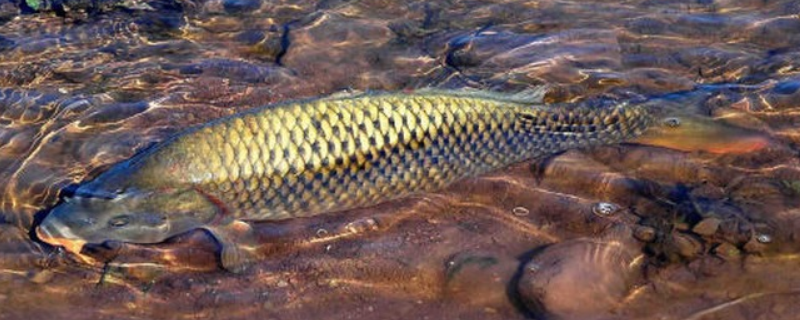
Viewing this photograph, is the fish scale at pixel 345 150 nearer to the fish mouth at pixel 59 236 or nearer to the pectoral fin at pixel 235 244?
the pectoral fin at pixel 235 244

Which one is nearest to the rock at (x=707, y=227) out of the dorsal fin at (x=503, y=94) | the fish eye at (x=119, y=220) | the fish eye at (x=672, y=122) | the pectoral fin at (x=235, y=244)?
the fish eye at (x=672, y=122)

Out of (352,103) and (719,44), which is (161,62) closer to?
(352,103)

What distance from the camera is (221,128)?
487cm

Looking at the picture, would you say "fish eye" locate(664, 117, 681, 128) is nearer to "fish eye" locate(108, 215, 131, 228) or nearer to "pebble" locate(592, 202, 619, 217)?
"pebble" locate(592, 202, 619, 217)

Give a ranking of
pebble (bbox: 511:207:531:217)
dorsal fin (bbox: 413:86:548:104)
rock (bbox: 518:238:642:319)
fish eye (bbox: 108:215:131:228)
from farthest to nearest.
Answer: dorsal fin (bbox: 413:86:548:104) → pebble (bbox: 511:207:531:217) → fish eye (bbox: 108:215:131:228) → rock (bbox: 518:238:642:319)

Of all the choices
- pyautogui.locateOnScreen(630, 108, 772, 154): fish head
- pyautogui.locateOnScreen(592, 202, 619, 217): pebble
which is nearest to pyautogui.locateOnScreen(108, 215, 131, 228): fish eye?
pyautogui.locateOnScreen(592, 202, 619, 217): pebble

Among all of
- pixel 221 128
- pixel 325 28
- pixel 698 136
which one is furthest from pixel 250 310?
pixel 325 28

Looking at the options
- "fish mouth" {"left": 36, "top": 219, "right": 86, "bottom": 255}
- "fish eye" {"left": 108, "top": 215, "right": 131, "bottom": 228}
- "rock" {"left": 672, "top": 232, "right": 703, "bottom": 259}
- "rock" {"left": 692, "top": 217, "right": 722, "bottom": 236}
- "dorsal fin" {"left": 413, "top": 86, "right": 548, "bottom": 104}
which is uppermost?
"dorsal fin" {"left": 413, "top": 86, "right": 548, "bottom": 104}

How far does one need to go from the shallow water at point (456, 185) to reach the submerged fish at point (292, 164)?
0.15 meters

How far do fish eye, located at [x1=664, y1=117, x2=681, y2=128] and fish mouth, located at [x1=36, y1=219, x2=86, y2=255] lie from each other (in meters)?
3.78

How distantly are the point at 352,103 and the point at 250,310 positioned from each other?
140cm

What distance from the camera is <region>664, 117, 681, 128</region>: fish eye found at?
211 inches

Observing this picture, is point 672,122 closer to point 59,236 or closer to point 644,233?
point 644,233

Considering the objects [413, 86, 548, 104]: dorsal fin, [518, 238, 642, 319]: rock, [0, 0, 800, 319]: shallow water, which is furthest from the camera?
[413, 86, 548, 104]: dorsal fin
